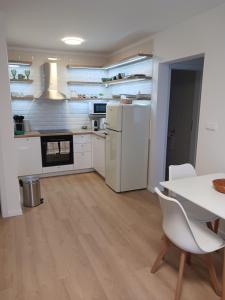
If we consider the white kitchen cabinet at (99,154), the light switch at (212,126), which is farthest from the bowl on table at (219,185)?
the white kitchen cabinet at (99,154)

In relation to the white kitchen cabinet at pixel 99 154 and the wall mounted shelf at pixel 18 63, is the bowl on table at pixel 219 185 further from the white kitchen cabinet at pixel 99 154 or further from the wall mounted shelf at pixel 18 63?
the wall mounted shelf at pixel 18 63

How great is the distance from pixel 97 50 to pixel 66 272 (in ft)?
14.1

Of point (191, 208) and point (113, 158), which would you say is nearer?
point (191, 208)

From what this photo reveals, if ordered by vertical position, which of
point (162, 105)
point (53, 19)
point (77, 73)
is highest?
point (53, 19)

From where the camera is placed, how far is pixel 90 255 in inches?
96.6

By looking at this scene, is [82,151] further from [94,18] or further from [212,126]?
[212,126]

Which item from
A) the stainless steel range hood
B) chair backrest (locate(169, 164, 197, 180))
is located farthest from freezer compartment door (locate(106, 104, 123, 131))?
chair backrest (locate(169, 164, 197, 180))

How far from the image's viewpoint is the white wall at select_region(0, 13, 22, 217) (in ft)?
9.35

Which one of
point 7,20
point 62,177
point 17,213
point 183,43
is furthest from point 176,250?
point 7,20

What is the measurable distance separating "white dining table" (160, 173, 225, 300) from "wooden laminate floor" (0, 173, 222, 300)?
2.10 ft

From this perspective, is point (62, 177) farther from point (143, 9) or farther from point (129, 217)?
point (143, 9)

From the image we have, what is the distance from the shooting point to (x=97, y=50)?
197 inches

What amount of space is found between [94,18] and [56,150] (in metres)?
2.57

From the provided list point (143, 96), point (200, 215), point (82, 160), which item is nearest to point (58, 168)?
point (82, 160)
